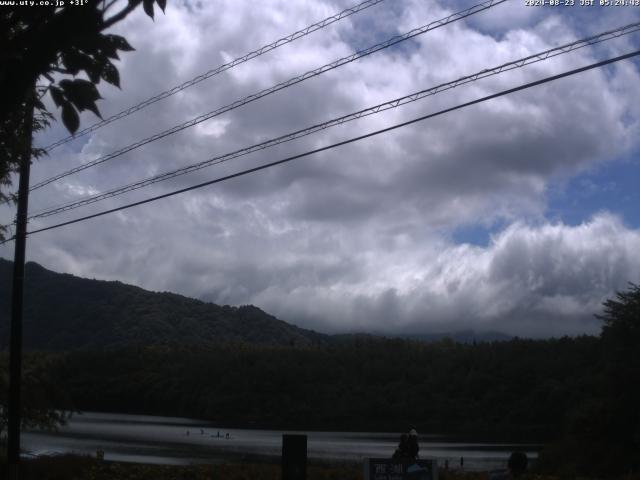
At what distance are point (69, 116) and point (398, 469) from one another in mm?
7692

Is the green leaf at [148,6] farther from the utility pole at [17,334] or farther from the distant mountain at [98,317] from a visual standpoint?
the distant mountain at [98,317]

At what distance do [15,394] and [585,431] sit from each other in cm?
2277

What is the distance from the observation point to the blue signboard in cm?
1112

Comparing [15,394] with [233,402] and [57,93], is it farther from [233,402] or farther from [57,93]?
[233,402]

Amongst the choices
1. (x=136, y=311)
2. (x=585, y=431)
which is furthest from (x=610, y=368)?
(x=136, y=311)

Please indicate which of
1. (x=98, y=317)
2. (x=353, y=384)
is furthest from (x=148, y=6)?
(x=98, y=317)


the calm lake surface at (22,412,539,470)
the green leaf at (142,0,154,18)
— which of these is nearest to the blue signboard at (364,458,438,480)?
the green leaf at (142,0,154,18)

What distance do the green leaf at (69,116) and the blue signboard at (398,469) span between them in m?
7.41

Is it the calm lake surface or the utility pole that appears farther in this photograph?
the calm lake surface

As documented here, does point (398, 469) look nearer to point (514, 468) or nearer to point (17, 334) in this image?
point (514, 468)

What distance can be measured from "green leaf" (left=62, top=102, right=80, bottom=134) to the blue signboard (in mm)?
7413

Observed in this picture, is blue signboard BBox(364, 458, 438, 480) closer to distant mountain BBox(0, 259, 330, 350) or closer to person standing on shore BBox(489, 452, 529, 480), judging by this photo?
person standing on shore BBox(489, 452, 529, 480)

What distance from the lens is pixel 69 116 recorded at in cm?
496

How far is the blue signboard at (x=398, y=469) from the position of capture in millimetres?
11125
